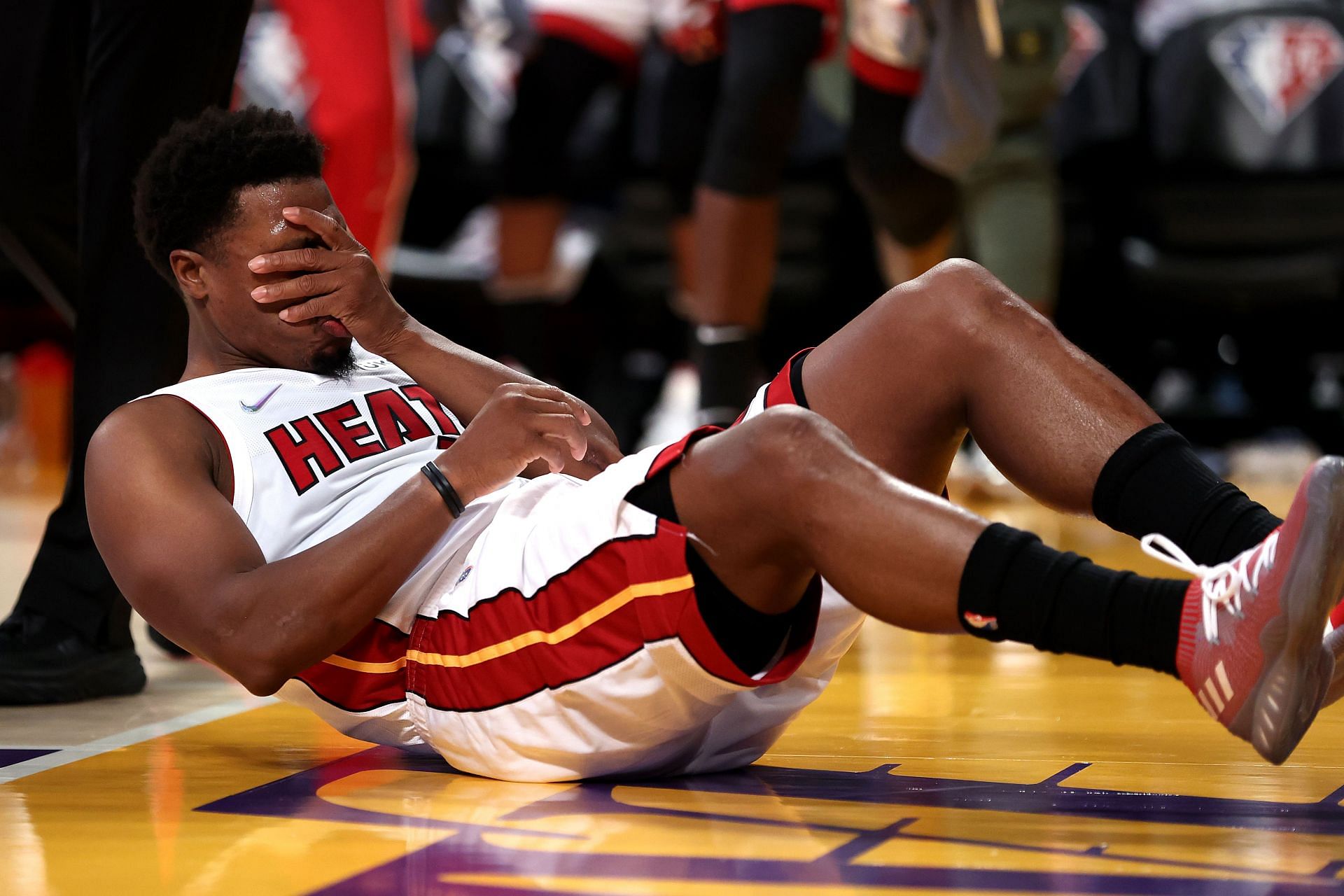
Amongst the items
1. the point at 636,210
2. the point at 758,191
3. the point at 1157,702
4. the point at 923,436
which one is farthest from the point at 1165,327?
→ the point at 923,436

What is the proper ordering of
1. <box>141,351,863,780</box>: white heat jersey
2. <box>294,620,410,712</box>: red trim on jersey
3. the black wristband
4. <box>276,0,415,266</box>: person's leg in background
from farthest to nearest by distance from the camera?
<box>276,0,415,266</box>: person's leg in background, <box>294,620,410,712</box>: red trim on jersey, the black wristband, <box>141,351,863,780</box>: white heat jersey

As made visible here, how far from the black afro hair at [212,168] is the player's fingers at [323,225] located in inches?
2.0

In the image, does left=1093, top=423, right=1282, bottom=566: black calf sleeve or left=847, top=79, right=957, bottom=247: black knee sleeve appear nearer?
left=1093, top=423, right=1282, bottom=566: black calf sleeve

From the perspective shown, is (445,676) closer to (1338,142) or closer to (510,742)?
(510,742)

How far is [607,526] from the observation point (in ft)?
5.10

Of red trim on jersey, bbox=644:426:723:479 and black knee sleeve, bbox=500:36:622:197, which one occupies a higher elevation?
black knee sleeve, bbox=500:36:622:197

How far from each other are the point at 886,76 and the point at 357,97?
1.19 m

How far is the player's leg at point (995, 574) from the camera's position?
1308 millimetres

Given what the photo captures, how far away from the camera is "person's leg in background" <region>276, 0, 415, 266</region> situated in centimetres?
378

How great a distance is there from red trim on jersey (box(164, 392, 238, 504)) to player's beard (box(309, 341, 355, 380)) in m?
0.16

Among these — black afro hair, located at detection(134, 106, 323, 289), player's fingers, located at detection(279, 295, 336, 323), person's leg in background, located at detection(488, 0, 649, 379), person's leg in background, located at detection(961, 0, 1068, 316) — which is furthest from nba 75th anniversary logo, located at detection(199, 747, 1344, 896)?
person's leg in background, located at detection(488, 0, 649, 379)

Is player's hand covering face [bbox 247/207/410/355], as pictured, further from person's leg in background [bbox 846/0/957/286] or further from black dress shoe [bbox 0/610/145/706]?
person's leg in background [bbox 846/0/957/286]

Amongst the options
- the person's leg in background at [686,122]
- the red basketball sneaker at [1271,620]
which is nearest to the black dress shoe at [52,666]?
the red basketball sneaker at [1271,620]

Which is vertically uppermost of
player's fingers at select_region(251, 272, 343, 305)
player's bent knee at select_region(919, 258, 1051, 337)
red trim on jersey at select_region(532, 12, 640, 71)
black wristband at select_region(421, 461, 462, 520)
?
red trim on jersey at select_region(532, 12, 640, 71)
